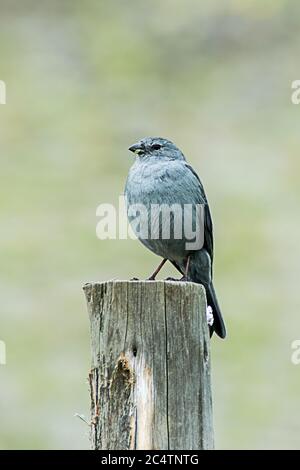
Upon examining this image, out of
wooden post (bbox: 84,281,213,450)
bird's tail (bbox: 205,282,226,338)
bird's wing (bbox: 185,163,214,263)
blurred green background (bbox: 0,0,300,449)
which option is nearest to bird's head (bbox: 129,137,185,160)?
bird's wing (bbox: 185,163,214,263)

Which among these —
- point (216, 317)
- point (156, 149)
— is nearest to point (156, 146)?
point (156, 149)

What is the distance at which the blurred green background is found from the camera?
11.6m

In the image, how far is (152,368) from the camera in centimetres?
439

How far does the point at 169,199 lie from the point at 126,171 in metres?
9.22

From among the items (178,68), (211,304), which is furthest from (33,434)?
(178,68)

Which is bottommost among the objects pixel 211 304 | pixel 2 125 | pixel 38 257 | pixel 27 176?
pixel 211 304

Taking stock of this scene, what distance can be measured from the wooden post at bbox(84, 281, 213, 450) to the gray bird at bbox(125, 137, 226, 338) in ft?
5.32

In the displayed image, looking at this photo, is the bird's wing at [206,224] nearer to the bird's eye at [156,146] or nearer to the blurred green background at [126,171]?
the bird's eye at [156,146]

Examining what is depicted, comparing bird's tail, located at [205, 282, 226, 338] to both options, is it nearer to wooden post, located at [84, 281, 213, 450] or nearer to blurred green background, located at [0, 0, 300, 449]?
wooden post, located at [84, 281, 213, 450]

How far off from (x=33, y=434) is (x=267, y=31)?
11.9 m

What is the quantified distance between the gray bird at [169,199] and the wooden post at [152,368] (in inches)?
63.9

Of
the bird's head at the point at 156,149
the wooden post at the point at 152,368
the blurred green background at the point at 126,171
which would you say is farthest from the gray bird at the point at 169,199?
the blurred green background at the point at 126,171
